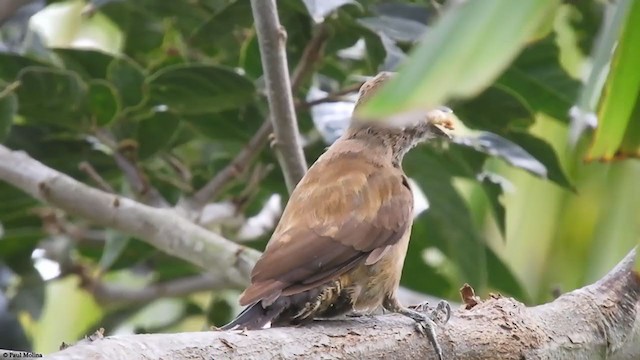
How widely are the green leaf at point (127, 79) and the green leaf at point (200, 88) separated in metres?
0.07

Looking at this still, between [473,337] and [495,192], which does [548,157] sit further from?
[473,337]

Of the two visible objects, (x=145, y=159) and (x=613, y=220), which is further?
(x=613, y=220)

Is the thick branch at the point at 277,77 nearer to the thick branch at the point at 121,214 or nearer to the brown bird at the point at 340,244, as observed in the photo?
the brown bird at the point at 340,244

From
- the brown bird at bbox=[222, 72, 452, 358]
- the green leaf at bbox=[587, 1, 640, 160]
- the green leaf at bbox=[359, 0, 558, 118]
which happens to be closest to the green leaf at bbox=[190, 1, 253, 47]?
the brown bird at bbox=[222, 72, 452, 358]

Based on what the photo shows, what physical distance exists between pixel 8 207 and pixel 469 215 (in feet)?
4.10

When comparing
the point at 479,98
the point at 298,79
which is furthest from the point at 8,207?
the point at 479,98

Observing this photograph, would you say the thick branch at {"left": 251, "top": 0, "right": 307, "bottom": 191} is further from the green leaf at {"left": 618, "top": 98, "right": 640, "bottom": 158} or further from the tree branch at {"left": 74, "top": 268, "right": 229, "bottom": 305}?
the green leaf at {"left": 618, "top": 98, "right": 640, "bottom": 158}

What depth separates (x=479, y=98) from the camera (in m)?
2.43

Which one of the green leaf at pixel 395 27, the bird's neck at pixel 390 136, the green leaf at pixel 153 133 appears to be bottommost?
the green leaf at pixel 153 133

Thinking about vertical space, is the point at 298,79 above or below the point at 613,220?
above

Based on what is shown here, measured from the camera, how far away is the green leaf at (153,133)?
252 centimetres

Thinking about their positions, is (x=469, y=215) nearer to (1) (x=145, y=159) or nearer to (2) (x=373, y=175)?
(2) (x=373, y=175)

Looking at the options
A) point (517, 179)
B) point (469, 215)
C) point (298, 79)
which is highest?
point (298, 79)

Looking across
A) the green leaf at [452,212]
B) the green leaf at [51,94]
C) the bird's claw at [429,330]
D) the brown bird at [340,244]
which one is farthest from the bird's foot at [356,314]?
the green leaf at [51,94]
